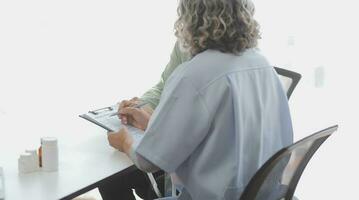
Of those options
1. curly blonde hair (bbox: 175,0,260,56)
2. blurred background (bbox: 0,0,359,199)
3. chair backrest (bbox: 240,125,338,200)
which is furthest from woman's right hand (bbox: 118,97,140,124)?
blurred background (bbox: 0,0,359,199)

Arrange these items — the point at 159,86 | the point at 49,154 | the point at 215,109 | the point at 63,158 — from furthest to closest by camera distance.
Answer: the point at 159,86 → the point at 63,158 → the point at 49,154 → the point at 215,109

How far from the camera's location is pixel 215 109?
1.34m

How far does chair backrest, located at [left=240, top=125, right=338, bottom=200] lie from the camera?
1210 millimetres

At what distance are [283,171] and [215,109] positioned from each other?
0.25 metres

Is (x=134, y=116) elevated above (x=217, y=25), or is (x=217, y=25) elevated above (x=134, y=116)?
(x=217, y=25)

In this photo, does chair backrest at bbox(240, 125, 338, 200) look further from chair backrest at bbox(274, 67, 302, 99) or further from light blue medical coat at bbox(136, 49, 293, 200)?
chair backrest at bbox(274, 67, 302, 99)

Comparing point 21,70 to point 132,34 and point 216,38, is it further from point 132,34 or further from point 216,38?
point 216,38

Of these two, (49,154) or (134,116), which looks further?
(134,116)

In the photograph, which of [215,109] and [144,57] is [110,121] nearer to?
[215,109]

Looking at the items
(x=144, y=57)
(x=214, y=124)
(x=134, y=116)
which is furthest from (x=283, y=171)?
(x=144, y=57)

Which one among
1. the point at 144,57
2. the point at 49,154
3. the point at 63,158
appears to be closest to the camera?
the point at 49,154

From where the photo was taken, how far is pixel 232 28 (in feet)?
4.64

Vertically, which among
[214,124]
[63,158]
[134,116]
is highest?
[214,124]

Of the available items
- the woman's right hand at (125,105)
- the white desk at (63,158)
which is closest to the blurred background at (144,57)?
the white desk at (63,158)
